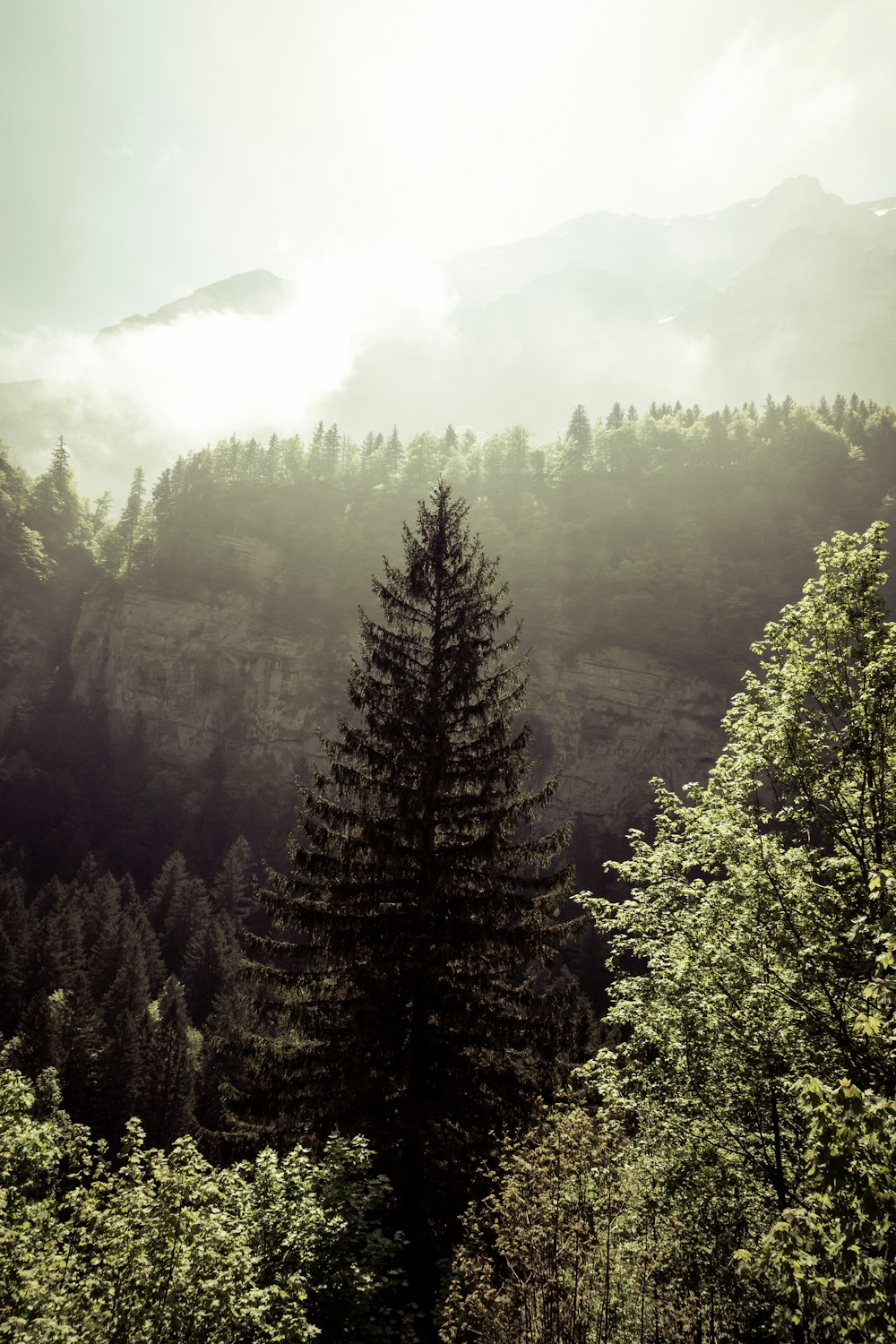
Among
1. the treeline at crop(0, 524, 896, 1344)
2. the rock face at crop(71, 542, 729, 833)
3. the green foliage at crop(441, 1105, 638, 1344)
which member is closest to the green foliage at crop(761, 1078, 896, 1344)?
the treeline at crop(0, 524, 896, 1344)

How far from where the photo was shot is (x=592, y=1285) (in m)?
7.18

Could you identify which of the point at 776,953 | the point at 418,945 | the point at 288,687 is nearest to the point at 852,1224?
the point at 776,953

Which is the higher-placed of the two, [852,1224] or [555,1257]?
[852,1224]

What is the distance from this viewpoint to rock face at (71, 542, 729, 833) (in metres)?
86.8

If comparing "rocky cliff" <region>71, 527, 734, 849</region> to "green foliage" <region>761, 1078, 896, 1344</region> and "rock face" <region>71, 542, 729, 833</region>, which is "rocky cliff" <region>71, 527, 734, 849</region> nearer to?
"rock face" <region>71, 542, 729, 833</region>

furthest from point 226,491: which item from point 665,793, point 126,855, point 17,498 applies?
point 665,793

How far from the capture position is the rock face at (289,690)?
8675cm

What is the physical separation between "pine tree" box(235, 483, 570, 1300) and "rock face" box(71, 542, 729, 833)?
239 ft

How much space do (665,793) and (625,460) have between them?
10155 centimetres

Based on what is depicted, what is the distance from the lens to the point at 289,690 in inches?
3807

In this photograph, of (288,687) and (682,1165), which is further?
(288,687)

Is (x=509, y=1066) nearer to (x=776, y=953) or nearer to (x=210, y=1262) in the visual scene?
(x=776, y=953)

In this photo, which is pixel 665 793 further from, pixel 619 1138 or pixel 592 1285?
pixel 592 1285

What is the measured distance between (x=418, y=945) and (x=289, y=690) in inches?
3481
